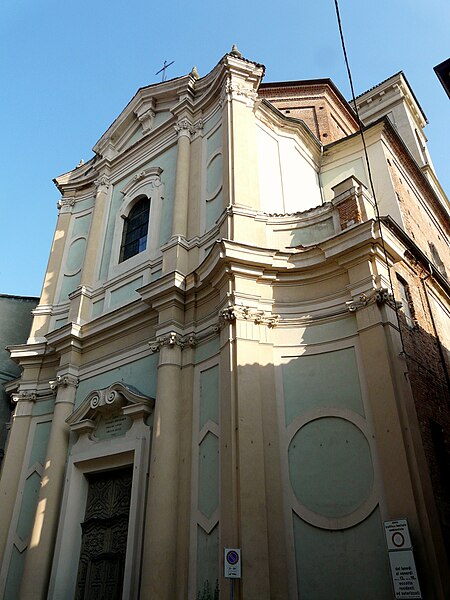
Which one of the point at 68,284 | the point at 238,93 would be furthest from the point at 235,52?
the point at 68,284

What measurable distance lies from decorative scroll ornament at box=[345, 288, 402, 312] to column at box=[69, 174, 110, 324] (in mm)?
6927

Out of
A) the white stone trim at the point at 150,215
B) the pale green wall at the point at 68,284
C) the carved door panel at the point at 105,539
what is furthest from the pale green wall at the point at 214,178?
the carved door panel at the point at 105,539

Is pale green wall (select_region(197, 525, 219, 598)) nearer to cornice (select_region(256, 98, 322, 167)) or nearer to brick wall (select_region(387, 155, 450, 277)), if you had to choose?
brick wall (select_region(387, 155, 450, 277))

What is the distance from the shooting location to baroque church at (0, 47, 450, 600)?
23.3 ft

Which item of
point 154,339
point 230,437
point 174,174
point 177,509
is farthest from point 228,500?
point 174,174

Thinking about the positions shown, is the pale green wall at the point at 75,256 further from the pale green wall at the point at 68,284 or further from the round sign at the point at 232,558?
the round sign at the point at 232,558

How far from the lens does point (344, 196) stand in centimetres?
944

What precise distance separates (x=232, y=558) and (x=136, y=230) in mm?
8751

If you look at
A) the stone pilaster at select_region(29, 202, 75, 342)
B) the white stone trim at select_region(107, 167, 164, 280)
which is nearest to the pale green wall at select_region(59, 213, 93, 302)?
the stone pilaster at select_region(29, 202, 75, 342)

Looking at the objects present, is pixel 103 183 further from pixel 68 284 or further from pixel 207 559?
pixel 207 559

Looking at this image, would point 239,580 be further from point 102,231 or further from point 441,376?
point 102,231

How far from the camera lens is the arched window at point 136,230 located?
13100mm

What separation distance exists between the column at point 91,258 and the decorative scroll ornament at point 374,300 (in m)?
6.93

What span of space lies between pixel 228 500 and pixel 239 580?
1.02 m
